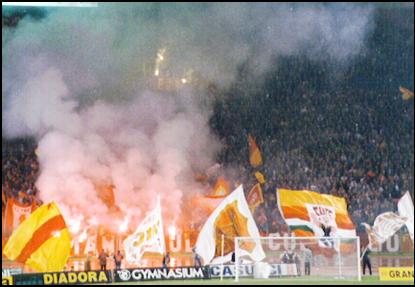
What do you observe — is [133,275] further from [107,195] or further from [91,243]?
[107,195]

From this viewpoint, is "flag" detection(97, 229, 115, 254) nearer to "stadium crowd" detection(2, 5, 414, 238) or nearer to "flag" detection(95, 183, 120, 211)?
"flag" detection(95, 183, 120, 211)

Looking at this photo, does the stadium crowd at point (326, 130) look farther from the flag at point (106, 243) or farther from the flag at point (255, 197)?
the flag at point (106, 243)

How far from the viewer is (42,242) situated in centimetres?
1359

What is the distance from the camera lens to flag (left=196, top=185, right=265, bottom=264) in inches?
540

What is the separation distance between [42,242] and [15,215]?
1.89ft

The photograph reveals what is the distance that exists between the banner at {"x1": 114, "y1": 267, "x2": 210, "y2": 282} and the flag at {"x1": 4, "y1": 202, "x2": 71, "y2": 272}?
906mm

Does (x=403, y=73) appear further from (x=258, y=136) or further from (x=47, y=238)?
(x=47, y=238)

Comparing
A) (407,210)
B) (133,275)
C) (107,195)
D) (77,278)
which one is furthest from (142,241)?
(407,210)

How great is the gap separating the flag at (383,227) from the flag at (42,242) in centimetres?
462

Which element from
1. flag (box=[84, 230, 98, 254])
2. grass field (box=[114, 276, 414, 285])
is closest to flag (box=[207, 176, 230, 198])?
grass field (box=[114, 276, 414, 285])

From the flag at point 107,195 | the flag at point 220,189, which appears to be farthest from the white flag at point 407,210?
the flag at point 107,195

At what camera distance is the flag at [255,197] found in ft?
45.7

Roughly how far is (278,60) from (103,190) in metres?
3.41

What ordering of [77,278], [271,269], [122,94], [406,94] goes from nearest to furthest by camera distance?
[271,269]
[77,278]
[122,94]
[406,94]
